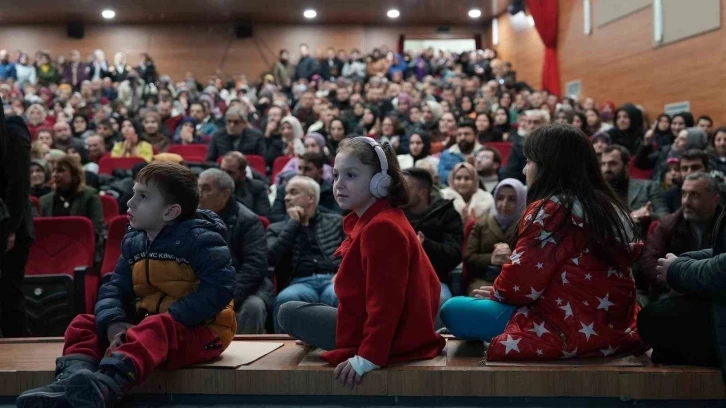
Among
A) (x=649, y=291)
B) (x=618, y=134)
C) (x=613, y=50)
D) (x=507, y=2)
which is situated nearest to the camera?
(x=649, y=291)

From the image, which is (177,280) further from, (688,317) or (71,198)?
(71,198)

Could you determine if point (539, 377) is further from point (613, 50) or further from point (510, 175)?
point (613, 50)

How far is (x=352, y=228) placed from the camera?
2.30 meters

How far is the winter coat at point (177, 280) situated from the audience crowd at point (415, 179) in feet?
2.68

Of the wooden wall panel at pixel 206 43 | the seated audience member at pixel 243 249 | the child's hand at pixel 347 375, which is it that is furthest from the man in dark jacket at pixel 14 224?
the wooden wall panel at pixel 206 43

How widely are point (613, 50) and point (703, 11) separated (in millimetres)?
2427

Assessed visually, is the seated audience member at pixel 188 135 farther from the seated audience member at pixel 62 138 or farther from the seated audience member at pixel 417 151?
the seated audience member at pixel 417 151

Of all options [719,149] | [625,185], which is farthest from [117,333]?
[719,149]

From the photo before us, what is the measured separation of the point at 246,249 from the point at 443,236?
3.06 feet

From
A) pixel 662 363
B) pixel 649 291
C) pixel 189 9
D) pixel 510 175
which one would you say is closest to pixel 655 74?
pixel 510 175

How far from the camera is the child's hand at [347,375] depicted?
81.1 inches

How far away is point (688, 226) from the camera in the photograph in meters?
3.73

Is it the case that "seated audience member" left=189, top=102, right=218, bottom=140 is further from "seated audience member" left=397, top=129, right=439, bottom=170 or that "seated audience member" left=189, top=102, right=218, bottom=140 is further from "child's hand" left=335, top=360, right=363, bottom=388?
"child's hand" left=335, top=360, right=363, bottom=388

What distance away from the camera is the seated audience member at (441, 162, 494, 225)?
4441 mm
